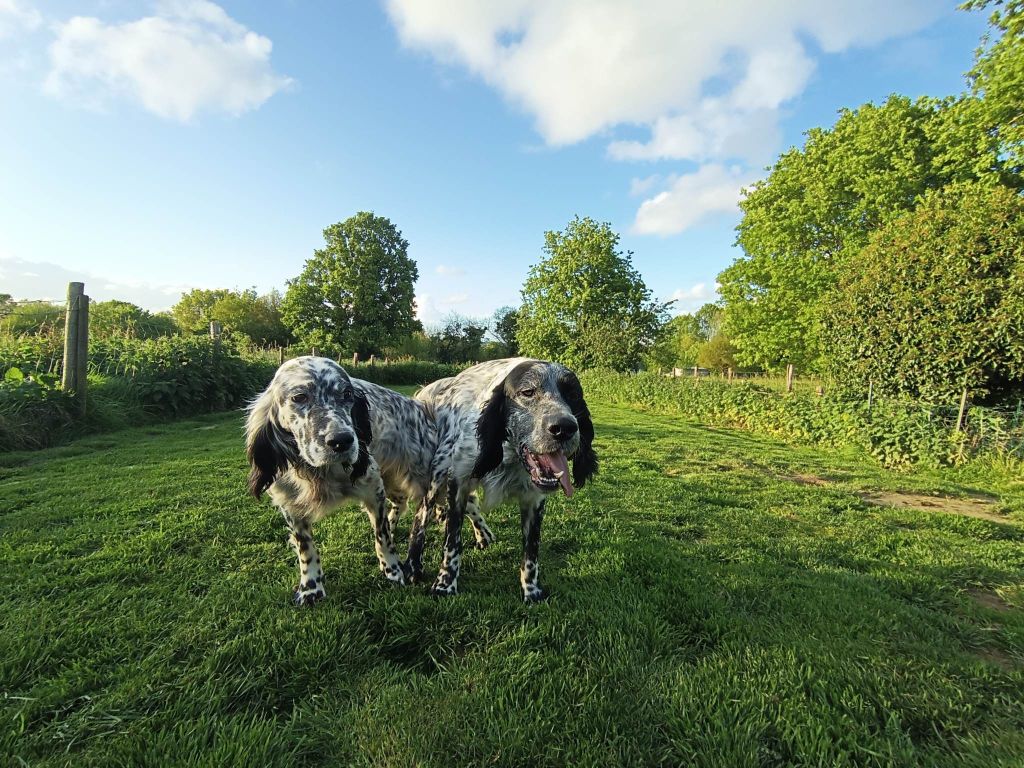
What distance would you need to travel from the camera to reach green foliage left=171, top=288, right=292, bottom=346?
43062 millimetres

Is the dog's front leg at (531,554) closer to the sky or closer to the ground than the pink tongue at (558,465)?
closer to the ground

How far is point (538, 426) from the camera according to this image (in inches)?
105

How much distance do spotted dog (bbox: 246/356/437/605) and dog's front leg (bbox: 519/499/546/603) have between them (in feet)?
2.89

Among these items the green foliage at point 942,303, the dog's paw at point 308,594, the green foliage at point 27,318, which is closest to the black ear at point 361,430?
the dog's paw at point 308,594

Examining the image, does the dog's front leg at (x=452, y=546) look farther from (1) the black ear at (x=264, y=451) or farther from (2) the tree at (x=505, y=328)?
(2) the tree at (x=505, y=328)

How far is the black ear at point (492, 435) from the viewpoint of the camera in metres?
2.93

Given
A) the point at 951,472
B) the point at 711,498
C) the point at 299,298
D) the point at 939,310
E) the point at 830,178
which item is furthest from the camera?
the point at 299,298

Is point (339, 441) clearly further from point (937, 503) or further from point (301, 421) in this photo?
point (937, 503)

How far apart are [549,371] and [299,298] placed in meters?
37.1

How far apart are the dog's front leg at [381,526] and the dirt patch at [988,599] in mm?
4244

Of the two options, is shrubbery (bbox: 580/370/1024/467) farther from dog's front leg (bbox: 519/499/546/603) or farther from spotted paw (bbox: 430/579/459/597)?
spotted paw (bbox: 430/579/459/597)

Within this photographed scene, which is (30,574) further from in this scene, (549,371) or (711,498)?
(711,498)

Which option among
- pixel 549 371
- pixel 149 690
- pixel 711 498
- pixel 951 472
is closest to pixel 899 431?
pixel 951 472

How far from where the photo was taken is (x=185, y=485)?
16.4 ft
